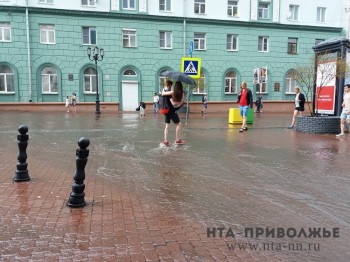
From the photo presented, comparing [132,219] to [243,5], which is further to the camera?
[243,5]

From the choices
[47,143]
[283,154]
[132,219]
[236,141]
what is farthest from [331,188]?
[47,143]

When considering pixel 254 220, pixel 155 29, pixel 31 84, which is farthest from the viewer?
pixel 155 29

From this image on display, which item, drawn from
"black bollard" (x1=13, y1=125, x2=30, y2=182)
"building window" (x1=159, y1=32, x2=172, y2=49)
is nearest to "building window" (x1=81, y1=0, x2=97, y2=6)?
"building window" (x1=159, y1=32, x2=172, y2=49)

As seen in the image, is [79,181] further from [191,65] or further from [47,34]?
[47,34]

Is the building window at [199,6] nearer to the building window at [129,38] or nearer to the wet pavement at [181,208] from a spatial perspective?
the building window at [129,38]

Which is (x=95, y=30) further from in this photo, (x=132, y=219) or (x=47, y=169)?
(x=132, y=219)

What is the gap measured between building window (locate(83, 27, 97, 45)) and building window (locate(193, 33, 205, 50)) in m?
8.96

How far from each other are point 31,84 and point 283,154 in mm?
23131

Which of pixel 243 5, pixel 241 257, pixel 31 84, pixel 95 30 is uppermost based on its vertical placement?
pixel 243 5

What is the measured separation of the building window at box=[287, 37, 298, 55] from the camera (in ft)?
102

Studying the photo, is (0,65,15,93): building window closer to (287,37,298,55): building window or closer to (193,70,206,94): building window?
(193,70,206,94): building window

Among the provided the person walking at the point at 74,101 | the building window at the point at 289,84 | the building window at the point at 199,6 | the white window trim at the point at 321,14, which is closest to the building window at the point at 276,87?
the building window at the point at 289,84

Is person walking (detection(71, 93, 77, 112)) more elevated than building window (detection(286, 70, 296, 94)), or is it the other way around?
building window (detection(286, 70, 296, 94))

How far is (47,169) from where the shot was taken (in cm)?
614
